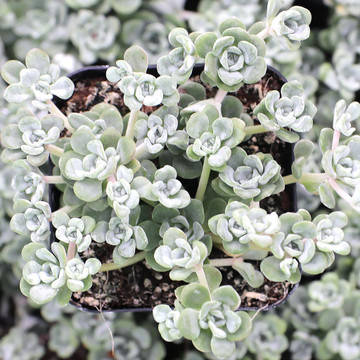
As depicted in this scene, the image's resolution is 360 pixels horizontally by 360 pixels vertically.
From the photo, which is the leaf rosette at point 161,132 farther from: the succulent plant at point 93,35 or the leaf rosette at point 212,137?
the succulent plant at point 93,35

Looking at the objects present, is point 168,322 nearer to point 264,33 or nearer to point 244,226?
point 244,226

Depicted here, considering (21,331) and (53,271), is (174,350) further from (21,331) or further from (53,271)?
(53,271)

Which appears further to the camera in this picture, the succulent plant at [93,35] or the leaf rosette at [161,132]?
the succulent plant at [93,35]

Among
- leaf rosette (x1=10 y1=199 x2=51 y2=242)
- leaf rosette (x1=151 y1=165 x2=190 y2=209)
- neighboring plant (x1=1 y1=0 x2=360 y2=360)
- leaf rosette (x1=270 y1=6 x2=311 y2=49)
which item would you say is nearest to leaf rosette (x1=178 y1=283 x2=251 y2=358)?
neighboring plant (x1=1 y1=0 x2=360 y2=360)

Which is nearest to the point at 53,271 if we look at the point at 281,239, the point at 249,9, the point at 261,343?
the point at 281,239

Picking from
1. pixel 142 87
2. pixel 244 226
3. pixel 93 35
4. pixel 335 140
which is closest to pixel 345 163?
pixel 335 140

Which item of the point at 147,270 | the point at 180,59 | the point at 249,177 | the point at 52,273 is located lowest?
the point at 147,270

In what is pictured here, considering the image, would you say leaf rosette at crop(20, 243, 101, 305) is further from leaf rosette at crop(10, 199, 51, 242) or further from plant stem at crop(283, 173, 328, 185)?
plant stem at crop(283, 173, 328, 185)

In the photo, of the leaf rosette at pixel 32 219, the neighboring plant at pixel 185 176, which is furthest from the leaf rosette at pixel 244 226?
the leaf rosette at pixel 32 219
